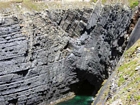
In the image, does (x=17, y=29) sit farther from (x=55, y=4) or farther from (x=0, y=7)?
(x=55, y=4)

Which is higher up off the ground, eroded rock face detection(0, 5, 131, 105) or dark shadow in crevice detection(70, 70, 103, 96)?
eroded rock face detection(0, 5, 131, 105)

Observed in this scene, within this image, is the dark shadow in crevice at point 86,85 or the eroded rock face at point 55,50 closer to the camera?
the eroded rock face at point 55,50

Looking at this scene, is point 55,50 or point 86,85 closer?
point 55,50

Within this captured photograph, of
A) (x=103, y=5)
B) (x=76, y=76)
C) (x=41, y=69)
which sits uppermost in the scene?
(x=103, y=5)

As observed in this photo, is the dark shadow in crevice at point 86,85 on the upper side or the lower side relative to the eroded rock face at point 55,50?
lower

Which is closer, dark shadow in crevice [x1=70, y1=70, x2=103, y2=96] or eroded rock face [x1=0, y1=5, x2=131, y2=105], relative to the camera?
eroded rock face [x1=0, y1=5, x2=131, y2=105]

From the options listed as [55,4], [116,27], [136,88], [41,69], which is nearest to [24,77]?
[41,69]

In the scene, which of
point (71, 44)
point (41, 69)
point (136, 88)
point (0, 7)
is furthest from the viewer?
point (71, 44)

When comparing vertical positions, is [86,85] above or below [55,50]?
below
